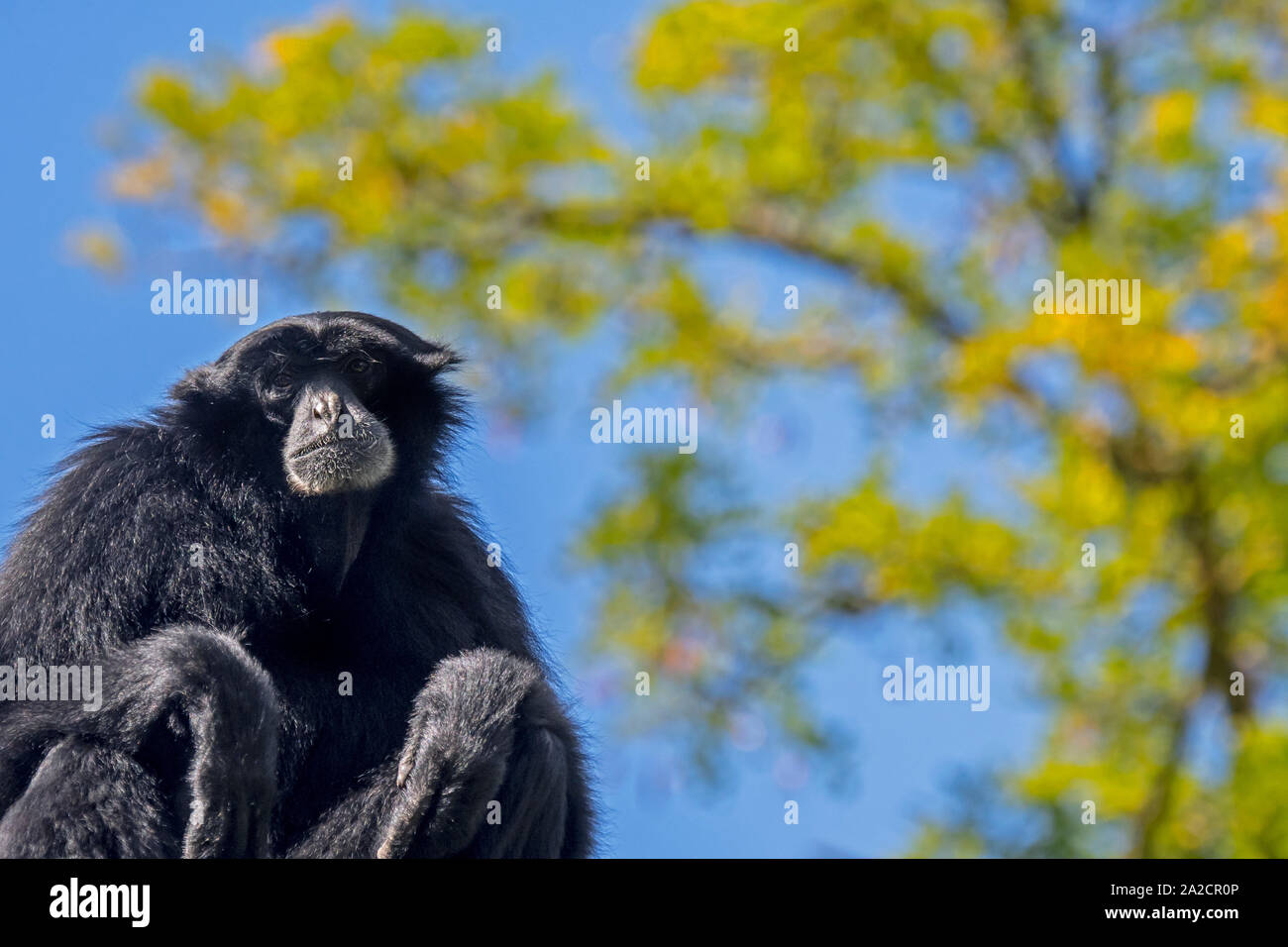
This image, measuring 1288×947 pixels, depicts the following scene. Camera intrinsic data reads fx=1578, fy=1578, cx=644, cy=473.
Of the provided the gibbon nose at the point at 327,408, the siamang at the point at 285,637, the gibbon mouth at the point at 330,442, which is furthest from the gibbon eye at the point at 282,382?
the gibbon mouth at the point at 330,442

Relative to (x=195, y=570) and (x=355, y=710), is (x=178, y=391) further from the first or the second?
(x=355, y=710)

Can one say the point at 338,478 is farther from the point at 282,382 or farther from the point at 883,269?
the point at 883,269

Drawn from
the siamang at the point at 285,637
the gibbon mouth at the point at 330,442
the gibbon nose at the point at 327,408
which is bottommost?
the siamang at the point at 285,637

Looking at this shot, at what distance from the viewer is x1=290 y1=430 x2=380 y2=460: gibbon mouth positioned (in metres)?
6.91

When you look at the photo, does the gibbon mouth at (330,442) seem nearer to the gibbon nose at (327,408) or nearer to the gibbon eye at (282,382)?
the gibbon nose at (327,408)

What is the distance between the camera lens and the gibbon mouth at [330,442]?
6906mm

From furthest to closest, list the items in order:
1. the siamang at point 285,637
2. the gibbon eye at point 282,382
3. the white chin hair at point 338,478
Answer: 1. the gibbon eye at point 282,382
2. the white chin hair at point 338,478
3. the siamang at point 285,637

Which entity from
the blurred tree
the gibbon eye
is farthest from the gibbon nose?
the blurred tree

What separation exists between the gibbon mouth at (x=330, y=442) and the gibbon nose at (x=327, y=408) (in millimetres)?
65

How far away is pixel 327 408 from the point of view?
697 cm

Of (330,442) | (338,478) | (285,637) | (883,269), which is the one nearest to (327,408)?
(330,442)

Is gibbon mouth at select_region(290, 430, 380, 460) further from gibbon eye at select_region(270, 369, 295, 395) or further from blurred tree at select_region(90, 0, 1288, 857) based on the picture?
blurred tree at select_region(90, 0, 1288, 857)

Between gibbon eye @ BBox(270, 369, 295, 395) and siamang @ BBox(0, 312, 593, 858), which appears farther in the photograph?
gibbon eye @ BBox(270, 369, 295, 395)

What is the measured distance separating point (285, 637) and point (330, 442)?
0.88 meters
